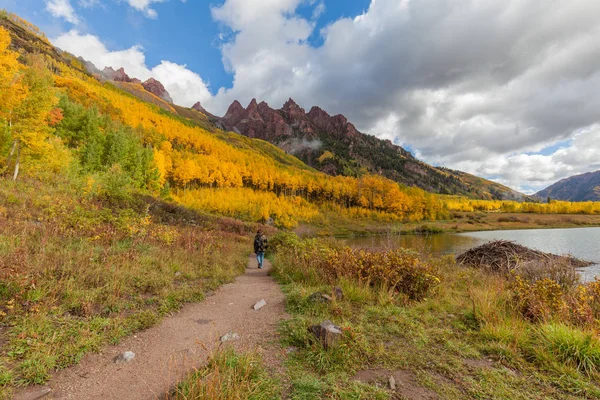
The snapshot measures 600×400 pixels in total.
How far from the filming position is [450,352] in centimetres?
446

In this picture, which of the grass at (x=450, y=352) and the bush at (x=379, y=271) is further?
the bush at (x=379, y=271)

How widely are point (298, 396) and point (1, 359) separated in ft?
14.2

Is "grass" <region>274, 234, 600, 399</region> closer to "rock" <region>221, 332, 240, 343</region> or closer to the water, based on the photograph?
"rock" <region>221, 332, 240, 343</region>

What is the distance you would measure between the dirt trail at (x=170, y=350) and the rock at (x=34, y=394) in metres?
0.02

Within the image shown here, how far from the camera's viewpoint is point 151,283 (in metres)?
7.38

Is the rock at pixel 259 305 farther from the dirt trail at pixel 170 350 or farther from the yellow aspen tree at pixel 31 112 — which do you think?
the yellow aspen tree at pixel 31 112

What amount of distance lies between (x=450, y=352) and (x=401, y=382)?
1494mm

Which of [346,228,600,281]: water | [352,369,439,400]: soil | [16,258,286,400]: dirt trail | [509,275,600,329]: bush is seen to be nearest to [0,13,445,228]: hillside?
[16,258,286,400]: dirt trail

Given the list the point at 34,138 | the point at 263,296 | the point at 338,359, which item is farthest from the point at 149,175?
the point at 338,359

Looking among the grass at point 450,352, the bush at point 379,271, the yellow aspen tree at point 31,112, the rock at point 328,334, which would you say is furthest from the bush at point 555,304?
the yellow aspen tree at point 31,112

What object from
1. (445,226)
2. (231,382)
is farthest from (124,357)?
(445,226)

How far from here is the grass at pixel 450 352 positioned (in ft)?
11.4

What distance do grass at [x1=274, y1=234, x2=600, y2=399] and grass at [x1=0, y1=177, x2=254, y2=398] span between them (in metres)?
3.57

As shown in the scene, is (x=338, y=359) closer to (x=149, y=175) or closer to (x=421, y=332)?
(x=421, y=332)
